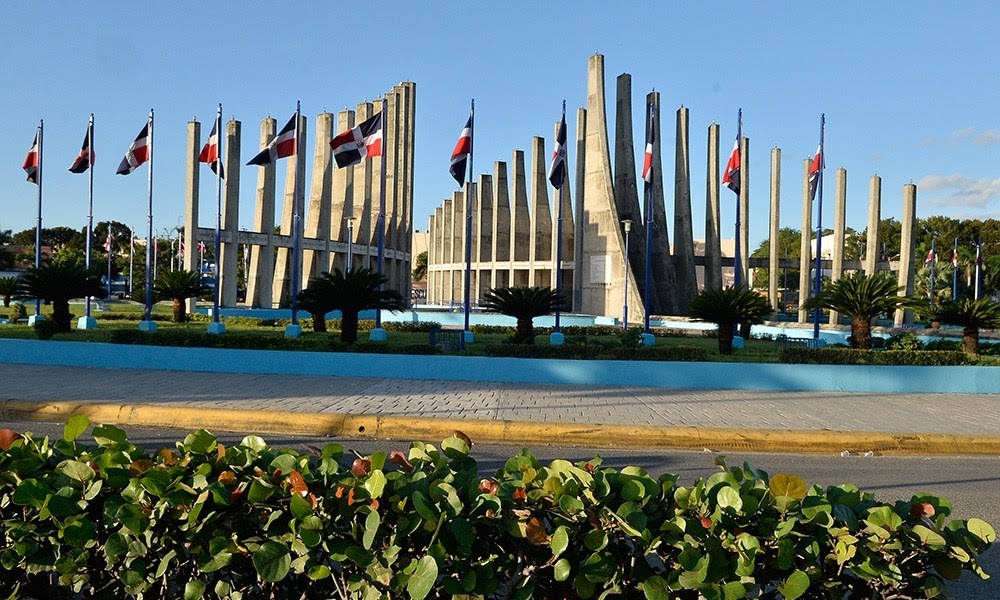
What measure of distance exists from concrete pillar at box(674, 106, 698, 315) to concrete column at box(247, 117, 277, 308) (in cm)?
2217

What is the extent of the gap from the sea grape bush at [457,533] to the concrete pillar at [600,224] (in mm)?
34996

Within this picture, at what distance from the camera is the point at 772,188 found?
50188 millimetres

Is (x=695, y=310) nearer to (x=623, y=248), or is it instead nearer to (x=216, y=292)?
(x=216, y=292)

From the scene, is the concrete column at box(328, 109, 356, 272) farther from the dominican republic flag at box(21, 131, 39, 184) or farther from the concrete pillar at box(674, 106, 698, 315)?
the dominican republic flag at box(21, 131, 39, 184)

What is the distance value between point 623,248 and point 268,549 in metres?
36.6

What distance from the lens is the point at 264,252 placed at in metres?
42.8

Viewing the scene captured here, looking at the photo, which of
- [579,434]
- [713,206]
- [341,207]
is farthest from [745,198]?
[579,434]

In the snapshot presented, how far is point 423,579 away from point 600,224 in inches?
1465

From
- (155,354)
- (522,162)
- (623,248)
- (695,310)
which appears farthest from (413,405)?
(522,162)

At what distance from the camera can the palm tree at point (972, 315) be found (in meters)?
19.5

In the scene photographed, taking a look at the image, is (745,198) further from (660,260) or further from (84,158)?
(84,158)

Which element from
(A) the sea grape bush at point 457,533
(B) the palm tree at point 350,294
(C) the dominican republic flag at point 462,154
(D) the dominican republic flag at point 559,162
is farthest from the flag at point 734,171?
(A) the sea grape bush at point 457,533

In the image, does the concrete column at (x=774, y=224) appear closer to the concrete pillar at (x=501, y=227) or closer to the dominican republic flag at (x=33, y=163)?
the concrete pillar at (x=501, y=227)

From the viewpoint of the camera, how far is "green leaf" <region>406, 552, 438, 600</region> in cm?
238
